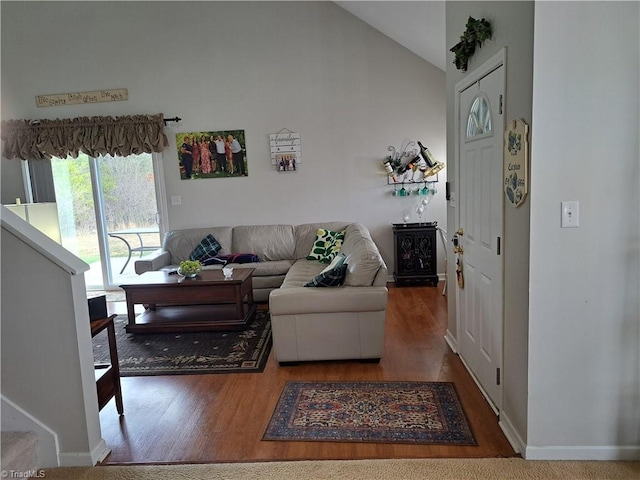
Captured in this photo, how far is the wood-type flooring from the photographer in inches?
86.8

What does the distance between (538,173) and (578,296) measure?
585 mm

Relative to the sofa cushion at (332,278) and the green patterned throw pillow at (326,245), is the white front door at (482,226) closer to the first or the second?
the sofa cushion at (332,278)

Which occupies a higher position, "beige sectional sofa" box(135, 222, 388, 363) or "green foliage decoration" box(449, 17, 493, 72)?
"green foliage decoration" box(449, 17, 493, 72)

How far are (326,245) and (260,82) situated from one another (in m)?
2.19

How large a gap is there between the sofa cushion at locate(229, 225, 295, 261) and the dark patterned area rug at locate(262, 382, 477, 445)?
2.47 m

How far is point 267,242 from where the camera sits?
5.29 meters

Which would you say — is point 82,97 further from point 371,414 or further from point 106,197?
point 371,414

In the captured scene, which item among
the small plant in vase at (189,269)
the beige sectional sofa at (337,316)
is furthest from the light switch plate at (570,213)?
Result: the small plant in vase at (189,269)

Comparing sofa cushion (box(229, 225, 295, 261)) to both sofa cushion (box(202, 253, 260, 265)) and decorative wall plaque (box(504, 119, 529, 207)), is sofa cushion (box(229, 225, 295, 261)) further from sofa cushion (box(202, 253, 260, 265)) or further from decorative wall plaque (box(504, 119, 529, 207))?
decorative wall plaque (box(504, 119, 529, 207))

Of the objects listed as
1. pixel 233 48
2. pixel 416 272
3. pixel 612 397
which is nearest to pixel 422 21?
pixel 233 48

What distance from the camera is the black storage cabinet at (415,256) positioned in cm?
526

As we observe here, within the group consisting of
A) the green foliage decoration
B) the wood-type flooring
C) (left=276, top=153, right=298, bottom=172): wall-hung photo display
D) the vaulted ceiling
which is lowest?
the wood-type flooring

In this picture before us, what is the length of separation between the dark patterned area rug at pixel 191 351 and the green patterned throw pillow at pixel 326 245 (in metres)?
1.05

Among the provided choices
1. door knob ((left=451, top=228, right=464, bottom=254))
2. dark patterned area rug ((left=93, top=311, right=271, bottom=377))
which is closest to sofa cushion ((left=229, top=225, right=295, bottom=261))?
dark patterned area rug ((left=93, top=311, right=271, bottom=377))
